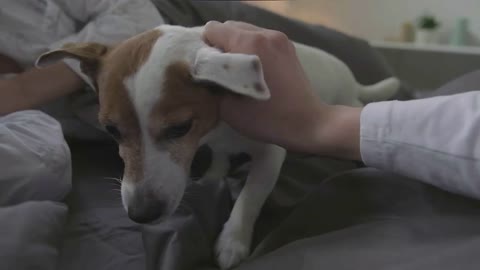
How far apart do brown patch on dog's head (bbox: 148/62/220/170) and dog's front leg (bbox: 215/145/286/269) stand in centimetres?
11

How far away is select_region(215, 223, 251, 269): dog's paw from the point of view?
79cm

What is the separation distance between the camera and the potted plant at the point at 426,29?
8.84ft

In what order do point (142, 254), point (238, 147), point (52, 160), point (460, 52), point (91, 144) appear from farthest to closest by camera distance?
point (460, 52) → point (91, 144) → point (238, 147) → point (52, 160) → point (142, 254)

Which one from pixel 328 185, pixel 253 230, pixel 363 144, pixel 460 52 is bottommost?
pixel 460 52

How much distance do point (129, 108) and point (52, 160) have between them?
0.17 metres

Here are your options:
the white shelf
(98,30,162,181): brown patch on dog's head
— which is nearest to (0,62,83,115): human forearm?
(98,30,162,181): brown patch on dog's head

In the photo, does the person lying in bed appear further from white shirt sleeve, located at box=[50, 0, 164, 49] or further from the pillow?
the pillow

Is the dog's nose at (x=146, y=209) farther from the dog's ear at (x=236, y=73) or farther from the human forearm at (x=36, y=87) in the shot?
the human forearm at (x=36, y=87)

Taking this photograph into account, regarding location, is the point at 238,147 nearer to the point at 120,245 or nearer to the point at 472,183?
the point at 120,245

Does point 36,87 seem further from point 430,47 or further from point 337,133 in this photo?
point 430,47

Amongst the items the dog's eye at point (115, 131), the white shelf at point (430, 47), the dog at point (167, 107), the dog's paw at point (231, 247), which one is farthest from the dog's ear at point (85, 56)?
the white shelf at point (430, 47)

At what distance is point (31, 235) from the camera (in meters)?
0.68

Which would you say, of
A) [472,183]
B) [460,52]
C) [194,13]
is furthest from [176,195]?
[460,52]

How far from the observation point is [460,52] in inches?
103
